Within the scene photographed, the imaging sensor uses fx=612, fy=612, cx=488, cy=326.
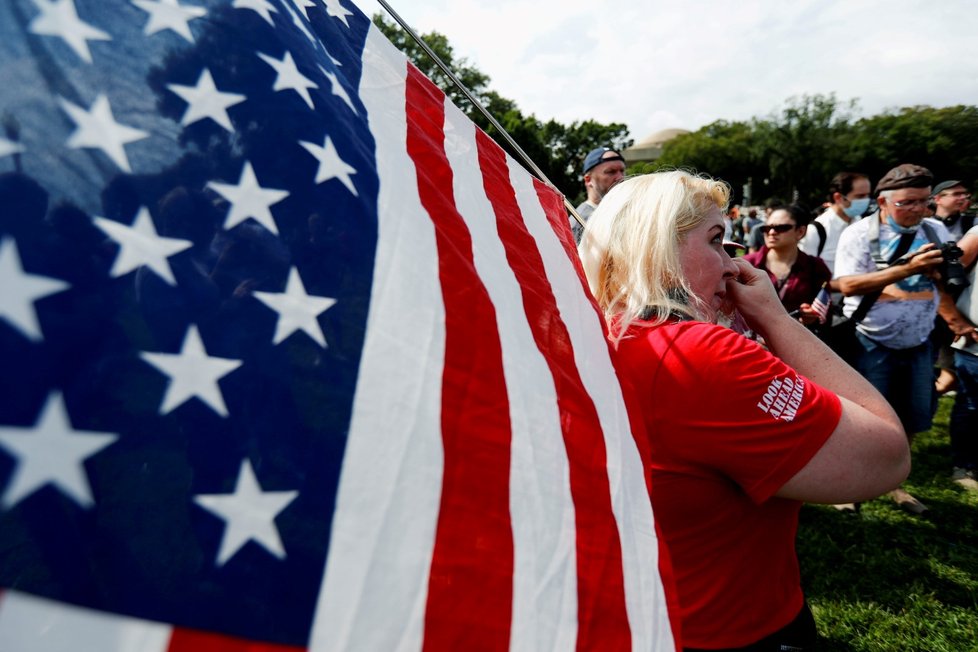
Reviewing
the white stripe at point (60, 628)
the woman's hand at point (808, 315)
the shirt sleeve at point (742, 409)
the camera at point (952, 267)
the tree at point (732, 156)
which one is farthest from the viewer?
the tree at point (732, 156)

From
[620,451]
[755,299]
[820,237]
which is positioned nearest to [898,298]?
[820,237]

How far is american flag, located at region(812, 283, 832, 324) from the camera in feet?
13.3

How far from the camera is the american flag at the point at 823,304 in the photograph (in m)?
4.06

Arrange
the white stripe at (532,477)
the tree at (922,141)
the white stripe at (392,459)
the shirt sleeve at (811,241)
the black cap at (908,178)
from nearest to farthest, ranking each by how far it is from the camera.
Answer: the white stripe at (392,459) → the white stripe at (532,477) → the black cap at (908,178) → the shirt sleeve at (811,241) → the tree at (922,141)

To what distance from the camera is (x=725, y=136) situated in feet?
231

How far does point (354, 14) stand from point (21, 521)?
1.21m

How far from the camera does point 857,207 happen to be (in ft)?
19.0

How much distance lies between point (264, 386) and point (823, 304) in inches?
166

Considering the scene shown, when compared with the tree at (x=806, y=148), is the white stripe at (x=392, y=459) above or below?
below

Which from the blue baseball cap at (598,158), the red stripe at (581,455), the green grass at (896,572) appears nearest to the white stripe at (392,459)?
the red stripe at (581,455)

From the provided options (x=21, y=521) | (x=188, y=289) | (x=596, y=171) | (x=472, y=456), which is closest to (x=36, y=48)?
(x=188, y=289)

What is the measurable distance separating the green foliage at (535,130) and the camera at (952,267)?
25.7 metres

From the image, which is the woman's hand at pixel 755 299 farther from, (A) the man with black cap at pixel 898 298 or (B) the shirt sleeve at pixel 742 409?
(A) the man with black cap at pixel 898 298

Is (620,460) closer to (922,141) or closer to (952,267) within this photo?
(952,267)
